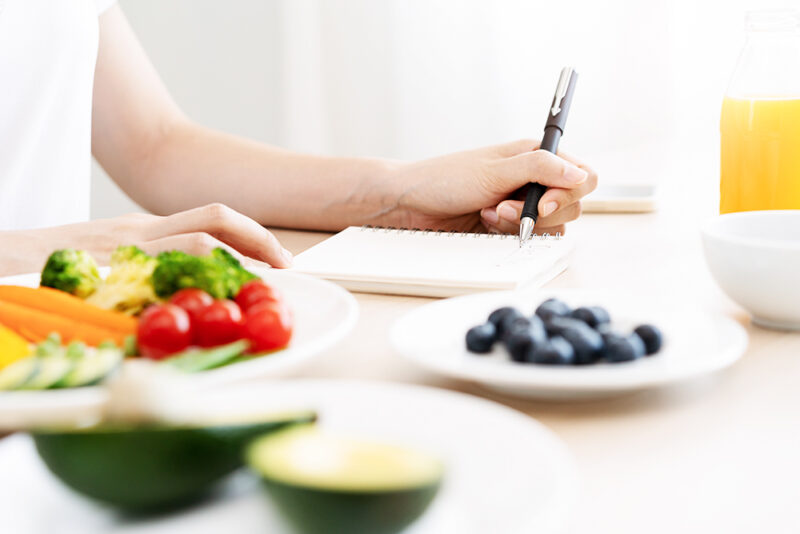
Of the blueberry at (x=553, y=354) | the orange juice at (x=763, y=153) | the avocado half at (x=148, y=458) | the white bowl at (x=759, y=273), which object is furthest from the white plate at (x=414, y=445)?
the orange juice at (x=763, y=153)

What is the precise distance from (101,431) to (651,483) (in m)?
0.29

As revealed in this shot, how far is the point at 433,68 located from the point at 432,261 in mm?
2281

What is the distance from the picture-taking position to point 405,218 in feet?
4.38

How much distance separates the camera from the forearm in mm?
1350

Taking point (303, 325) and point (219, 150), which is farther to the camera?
point (219, 150)

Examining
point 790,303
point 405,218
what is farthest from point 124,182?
point 790,303

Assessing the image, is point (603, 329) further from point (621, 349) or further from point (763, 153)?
point (763, 153)

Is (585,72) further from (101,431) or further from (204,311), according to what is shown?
(101,431)

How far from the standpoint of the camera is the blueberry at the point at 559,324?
25.4 inches

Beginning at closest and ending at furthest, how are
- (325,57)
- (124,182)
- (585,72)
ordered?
(124,182), (585,72), (325,57)

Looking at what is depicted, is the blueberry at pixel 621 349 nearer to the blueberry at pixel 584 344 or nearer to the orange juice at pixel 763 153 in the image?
the blueberry at pixel 584 344

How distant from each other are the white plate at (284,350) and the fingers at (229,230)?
149 millimetres

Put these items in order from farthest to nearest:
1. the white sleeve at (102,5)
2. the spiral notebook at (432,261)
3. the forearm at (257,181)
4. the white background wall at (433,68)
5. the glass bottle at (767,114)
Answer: the white background wall at (433,68)
the white sleeve at (102,5)
the forearm at (257,181)
the glass bottle at (767,114)
the spiral notebook at (432,261)

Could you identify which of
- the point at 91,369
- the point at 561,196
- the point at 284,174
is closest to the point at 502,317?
the point at 91,369
